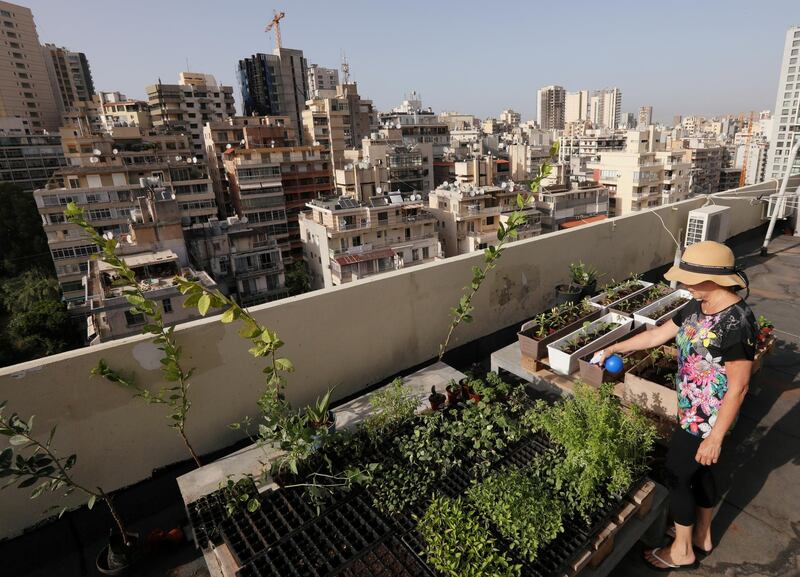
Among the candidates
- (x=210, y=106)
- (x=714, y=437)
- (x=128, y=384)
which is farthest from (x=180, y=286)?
(x=210, y=106)

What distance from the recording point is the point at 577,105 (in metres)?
146

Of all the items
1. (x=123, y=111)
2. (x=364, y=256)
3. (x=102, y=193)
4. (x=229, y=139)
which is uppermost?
(x=123, y=111)

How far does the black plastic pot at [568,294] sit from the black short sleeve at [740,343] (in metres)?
2.61

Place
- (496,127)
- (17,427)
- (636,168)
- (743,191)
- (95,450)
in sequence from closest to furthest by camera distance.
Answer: (17,427), (95,450), (743,191), (636,168), (496,127)

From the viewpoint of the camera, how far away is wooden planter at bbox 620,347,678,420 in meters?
2.96

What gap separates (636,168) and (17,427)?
4854 cm

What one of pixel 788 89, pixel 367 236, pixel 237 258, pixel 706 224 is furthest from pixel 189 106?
pixel 706 224

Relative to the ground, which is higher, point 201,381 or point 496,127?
point 496,127

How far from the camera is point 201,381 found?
9.40 feet

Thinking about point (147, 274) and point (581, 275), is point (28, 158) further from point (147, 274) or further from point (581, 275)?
point (581, 275)

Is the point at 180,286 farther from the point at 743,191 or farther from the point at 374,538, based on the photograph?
the point at 743,191

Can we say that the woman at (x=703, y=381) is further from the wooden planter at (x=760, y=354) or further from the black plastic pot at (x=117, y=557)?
the black plastic pot at (x=117, y=557)

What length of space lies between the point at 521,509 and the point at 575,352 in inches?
67.1

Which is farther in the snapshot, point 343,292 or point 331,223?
point 331,223
